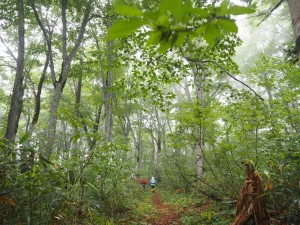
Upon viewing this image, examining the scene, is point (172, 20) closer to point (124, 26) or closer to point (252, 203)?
point (124, 26)

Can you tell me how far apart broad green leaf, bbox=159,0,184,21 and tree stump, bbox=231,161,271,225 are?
173 inches

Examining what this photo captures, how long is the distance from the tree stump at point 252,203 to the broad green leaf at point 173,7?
438 centimetres

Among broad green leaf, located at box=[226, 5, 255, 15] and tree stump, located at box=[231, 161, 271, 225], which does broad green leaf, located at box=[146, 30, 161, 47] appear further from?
tree stump, located at box=[231, 161, 271, 225]

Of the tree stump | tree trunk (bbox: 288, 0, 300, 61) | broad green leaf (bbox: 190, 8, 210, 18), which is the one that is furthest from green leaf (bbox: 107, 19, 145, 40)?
the tree stump

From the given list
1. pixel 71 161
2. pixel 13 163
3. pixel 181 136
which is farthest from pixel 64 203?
pixel 181 136

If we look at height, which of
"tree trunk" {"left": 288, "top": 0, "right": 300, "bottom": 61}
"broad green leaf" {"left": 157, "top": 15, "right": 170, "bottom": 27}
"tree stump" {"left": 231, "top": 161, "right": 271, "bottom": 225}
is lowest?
"tree stump" {"left": 231, "top": 161, "right": 271, "bottom": 225}

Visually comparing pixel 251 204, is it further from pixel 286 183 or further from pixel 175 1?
pixel 175 1

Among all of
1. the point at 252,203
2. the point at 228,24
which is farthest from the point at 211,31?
the point at 252,203

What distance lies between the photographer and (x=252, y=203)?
170 inches

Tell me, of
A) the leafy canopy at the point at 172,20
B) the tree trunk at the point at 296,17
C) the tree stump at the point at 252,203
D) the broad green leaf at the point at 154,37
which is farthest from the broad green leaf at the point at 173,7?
the tree stump at the point at 252,203

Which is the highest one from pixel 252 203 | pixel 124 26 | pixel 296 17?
pixel 296 17

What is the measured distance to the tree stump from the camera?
4285mm

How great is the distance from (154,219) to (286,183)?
423cm

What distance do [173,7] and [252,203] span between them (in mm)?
4610
